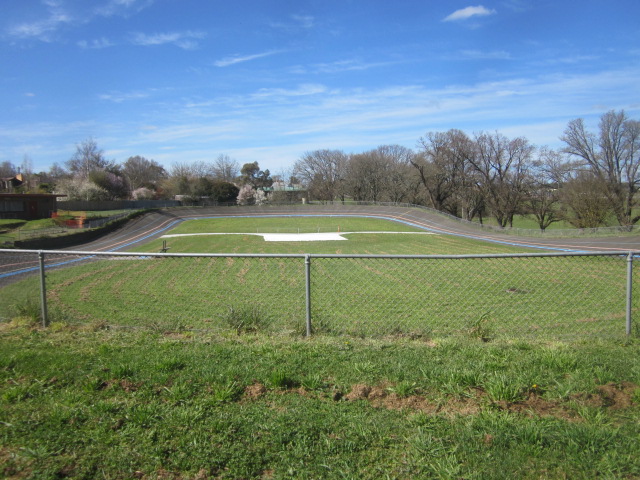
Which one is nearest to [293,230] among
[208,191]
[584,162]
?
[584,162]

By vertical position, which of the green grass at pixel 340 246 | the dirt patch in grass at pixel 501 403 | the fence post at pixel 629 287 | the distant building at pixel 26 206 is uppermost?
the distant building at pixel 26 206

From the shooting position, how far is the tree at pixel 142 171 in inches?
4172

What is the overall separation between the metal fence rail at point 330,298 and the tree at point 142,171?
92281 millimetres

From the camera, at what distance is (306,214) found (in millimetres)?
63750

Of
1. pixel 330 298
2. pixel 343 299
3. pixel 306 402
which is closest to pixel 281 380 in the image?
pixel 306 402

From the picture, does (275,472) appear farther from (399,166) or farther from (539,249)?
(399,166)

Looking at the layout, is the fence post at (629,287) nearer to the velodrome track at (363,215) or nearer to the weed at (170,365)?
the weed at (170,365)

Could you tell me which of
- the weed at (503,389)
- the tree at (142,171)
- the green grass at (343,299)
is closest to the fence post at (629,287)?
the green grass at (343,299)

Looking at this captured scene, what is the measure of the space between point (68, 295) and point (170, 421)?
10.1m

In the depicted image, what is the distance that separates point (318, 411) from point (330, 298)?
27.0ft

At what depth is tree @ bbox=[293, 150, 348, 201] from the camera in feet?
298

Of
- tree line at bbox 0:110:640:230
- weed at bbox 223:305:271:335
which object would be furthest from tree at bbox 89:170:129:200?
weed at bbox 223:305:271:335

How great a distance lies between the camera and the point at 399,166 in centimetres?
7969

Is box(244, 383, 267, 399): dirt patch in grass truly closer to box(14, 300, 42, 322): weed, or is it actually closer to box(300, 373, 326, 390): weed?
box(300, 373, 326, 390): weed
